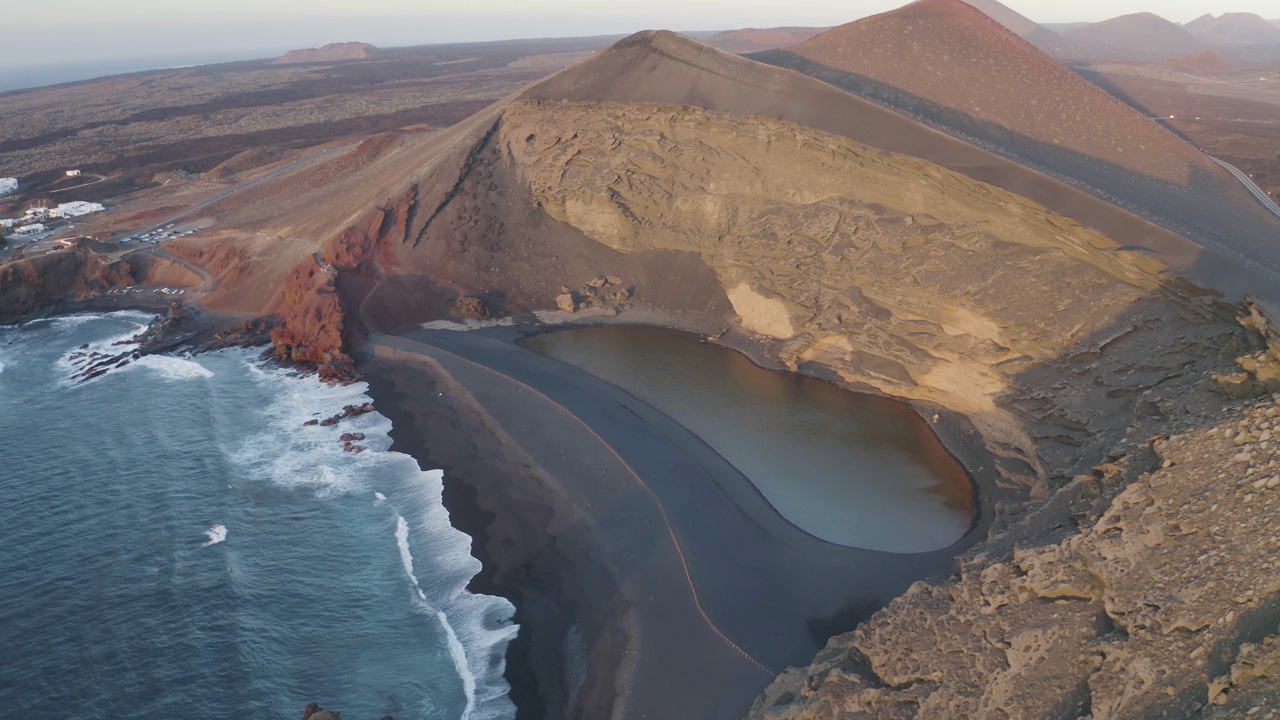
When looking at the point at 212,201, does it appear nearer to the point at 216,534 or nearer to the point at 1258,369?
the point at 216,534

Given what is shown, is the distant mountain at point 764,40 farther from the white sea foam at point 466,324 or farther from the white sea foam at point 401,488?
the white sea foam at point 401,488

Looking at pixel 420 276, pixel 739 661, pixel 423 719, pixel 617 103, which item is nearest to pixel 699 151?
pixel 617 103

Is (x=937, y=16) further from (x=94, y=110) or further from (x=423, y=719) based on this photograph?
(x=94, y=110)

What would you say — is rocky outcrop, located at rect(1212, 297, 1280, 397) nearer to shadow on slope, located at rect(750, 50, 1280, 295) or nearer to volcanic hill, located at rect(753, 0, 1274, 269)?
shadow on slope, located at rect(750, 50, 1280, 295)

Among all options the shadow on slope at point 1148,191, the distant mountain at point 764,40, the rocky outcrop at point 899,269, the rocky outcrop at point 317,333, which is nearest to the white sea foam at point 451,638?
the rocky outcrop at point 317,333

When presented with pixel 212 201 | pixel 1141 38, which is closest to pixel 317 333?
pixel 212 201

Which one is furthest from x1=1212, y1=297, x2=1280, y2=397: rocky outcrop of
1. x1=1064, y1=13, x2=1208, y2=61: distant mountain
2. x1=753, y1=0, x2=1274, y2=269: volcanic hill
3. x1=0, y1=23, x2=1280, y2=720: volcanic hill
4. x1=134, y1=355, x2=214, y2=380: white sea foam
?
x1=1064, y1=13, x2=1208, y2=61: distant mountain
